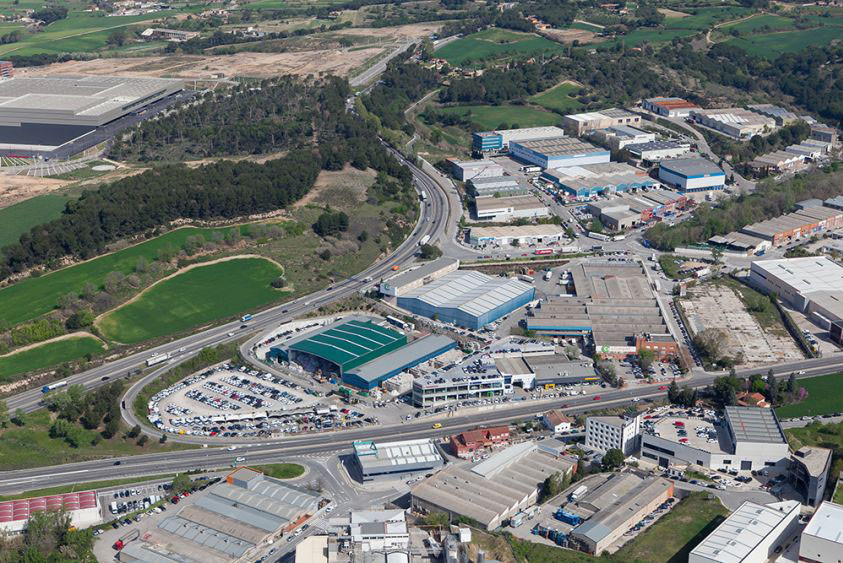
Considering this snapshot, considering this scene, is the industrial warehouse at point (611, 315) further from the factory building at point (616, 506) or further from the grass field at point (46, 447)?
the grass field at point (46, 447)

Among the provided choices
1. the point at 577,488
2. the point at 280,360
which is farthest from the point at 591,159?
the point at 577,488

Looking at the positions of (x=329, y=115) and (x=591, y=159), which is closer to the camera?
(x=591, y=159)

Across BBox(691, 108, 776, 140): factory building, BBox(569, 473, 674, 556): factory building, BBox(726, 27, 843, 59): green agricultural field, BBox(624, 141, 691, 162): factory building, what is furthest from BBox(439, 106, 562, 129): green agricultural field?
BBox(569, 473, 674, 556): factory building

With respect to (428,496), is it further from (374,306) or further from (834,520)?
(374,306)

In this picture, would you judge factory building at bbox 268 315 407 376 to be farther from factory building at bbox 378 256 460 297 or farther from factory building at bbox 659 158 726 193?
factory building at bbox 659 158 726 193

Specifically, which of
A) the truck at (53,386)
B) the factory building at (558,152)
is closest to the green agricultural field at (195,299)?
the truck at (53,386)

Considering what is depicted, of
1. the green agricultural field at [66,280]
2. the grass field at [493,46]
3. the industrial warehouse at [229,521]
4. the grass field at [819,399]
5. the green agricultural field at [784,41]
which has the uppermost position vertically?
the grass field at [493,46]
